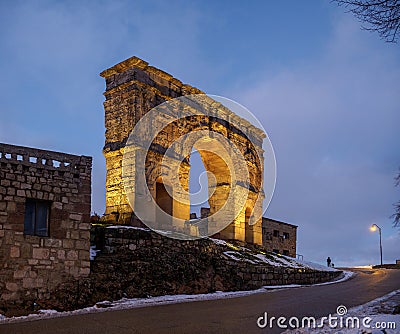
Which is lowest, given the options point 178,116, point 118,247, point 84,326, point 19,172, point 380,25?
point 84,326

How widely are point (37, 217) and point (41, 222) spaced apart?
0.17m

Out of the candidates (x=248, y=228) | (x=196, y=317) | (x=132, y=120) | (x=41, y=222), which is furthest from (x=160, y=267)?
(x=248, y=228)

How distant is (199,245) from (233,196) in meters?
8.71

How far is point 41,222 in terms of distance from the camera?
1327 cm

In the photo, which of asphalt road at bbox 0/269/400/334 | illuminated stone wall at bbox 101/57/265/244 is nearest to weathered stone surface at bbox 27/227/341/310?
asphalt road at bbox 0/269/400/334

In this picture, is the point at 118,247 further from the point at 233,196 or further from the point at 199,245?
the point at 233,196

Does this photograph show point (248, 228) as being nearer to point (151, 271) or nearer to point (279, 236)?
point (279, 236)

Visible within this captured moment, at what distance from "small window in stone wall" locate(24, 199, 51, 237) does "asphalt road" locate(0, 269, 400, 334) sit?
2689 millimetres

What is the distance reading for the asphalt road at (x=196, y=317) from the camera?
9.65 meters

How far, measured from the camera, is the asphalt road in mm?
9648

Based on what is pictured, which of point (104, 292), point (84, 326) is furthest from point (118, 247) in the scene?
point (84, 326)

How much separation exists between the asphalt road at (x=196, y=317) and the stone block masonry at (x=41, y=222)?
5.80 feet

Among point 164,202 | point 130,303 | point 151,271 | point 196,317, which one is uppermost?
point 164,202

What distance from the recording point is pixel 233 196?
27.2 meters
